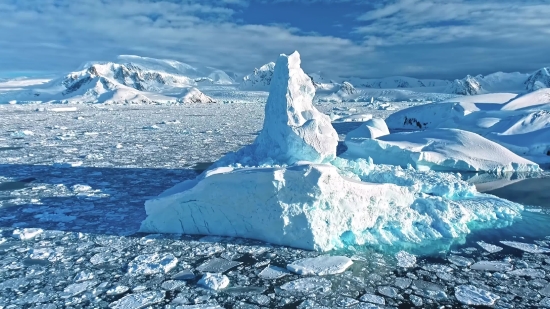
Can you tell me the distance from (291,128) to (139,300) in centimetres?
498

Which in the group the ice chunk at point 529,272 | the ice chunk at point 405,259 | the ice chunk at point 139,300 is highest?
the ice chunk at point 139,300

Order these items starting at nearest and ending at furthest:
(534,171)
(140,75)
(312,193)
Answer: (312,193) → (534,171) → (140,75)

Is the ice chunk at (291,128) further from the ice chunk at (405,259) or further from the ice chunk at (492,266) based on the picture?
the ice chunk at (492,266)

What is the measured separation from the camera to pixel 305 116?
28.4ft

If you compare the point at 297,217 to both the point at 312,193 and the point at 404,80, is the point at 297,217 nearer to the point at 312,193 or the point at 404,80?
the point at 312,193

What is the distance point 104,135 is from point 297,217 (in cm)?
1339

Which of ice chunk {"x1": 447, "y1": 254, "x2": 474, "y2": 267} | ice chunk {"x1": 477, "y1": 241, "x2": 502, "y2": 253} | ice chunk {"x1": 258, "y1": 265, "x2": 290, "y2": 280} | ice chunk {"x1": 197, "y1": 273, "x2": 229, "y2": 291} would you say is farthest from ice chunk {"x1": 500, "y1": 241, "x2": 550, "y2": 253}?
ice chunk {"x1": 197, "y1": 273, "x2": 229, "y2": 291}

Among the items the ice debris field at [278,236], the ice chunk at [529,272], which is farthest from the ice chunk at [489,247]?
the ice chunk at [529,272]

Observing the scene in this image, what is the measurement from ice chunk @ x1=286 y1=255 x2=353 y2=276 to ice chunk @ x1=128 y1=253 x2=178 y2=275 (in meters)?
1.23

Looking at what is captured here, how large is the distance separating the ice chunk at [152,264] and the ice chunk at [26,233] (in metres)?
1.62

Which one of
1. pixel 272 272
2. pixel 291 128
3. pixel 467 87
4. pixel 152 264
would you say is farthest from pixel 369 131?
pixel 467 87

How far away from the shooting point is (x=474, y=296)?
3699 millimetres

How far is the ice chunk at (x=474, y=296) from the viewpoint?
3591 mm

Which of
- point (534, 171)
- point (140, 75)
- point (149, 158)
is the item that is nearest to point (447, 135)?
point (534, 171)
